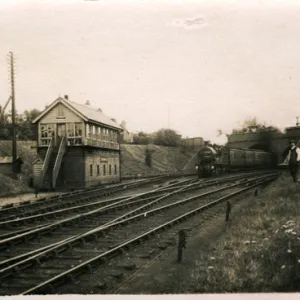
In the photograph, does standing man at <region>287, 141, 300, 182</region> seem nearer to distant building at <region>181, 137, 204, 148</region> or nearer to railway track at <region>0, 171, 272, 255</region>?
railway track at <region>0, 171, 272, 255</region>

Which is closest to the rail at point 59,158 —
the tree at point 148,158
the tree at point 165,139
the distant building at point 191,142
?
the tree at point 148,158

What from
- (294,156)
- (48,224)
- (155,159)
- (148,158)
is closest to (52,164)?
(48,224)

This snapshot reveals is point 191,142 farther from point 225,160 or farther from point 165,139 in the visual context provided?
point 225,160

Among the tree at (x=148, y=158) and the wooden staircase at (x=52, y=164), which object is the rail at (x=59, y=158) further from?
the tree at (x=148, y=158)

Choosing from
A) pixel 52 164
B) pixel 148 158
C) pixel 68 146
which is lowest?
pixel 148 158

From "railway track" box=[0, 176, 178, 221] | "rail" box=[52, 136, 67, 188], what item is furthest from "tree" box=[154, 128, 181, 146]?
"railway track" box=[0, 176, 178, 221]

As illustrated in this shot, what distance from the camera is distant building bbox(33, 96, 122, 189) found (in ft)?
80.0

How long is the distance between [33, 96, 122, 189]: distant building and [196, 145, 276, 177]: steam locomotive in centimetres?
839

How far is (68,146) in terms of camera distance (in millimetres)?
25453

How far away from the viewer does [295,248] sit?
6.52 metres

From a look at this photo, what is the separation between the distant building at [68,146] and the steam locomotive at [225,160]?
8.39 meters

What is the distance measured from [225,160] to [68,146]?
14.4 m

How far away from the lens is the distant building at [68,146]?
24373 millimetres

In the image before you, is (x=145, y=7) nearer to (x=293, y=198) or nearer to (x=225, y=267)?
(x=225, y=267)
